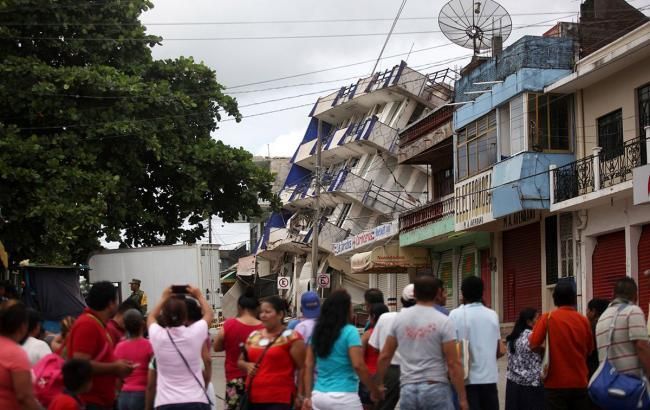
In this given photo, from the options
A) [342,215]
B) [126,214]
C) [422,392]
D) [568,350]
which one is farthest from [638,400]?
[342,215]

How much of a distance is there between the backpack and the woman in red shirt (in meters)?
2.96

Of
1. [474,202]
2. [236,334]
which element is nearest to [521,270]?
[474,202]

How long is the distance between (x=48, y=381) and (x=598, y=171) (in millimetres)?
19833

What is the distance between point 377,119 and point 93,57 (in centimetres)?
2207

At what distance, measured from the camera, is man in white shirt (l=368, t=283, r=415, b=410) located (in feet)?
33.4

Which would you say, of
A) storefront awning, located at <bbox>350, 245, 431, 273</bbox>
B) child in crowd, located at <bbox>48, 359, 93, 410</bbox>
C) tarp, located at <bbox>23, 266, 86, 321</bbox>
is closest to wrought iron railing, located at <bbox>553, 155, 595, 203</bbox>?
tarp, located at <bbox>23, 266, 86, 321</bbox>

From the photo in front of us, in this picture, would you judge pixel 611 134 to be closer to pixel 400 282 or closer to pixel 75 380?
pixel 400 282

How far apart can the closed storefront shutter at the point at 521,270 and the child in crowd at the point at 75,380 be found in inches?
928

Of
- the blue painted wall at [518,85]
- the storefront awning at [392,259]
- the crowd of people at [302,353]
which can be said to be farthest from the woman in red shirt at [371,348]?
the storefront awning at [392,259]

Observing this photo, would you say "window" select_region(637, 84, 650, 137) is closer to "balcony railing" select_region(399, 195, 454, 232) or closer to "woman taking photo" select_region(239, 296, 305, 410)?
"balcony railing" select_region(399, 195, 454, 232)

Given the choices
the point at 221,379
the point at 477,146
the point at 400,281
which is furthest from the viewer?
the point at 400,281

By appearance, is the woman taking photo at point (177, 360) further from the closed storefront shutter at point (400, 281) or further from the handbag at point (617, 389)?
the closed storefront shutter at point (400, 281)

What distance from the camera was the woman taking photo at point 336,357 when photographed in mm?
9242

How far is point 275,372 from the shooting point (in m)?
9.56
